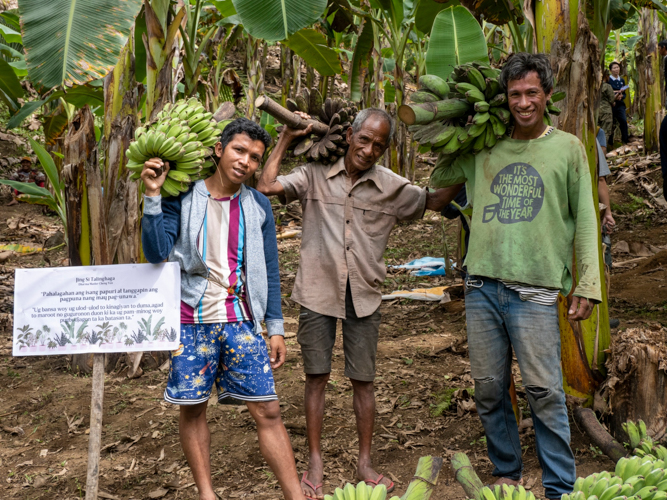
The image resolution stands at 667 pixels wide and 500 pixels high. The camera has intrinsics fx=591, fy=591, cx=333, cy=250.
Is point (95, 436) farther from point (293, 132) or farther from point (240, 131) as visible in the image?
point (293, 132)

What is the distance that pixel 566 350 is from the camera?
9.79ft

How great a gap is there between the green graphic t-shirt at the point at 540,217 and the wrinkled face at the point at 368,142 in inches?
21.6

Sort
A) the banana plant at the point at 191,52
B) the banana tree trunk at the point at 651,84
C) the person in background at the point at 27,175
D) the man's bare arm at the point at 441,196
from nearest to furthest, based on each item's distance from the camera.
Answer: the man's bare arm at the point at 441,196
the banana plant at the point at 191,52
the person in background at the point at 27,175
the banana tree trunk at the point at 651,84

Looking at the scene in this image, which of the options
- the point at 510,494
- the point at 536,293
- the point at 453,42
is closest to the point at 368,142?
the point at 536,293

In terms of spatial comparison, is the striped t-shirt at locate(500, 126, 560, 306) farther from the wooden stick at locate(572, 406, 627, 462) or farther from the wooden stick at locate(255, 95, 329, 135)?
the wooden stick at locate(255, 95, 329, 135)

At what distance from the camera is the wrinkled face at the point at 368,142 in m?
2.69

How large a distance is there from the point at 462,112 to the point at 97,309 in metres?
1.66

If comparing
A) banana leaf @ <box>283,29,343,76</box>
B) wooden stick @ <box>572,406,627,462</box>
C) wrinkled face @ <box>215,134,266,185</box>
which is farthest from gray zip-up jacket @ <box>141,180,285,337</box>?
banana leaf @ <box>283,29,343,76</box>

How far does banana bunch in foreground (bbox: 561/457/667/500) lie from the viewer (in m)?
1.15

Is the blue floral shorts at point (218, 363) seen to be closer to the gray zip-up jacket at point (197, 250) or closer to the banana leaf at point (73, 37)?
the gray zip-up jacket at point (197, 250)

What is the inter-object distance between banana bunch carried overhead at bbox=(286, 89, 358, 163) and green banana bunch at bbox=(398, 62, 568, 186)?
418 mm

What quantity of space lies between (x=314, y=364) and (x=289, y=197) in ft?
2.64

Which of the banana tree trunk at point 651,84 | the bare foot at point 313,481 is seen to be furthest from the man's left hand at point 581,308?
the banana tree trunk at point 651,84

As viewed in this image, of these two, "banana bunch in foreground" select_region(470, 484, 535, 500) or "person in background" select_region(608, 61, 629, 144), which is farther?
"person in background" select_region(608, 61, 629, 144)
